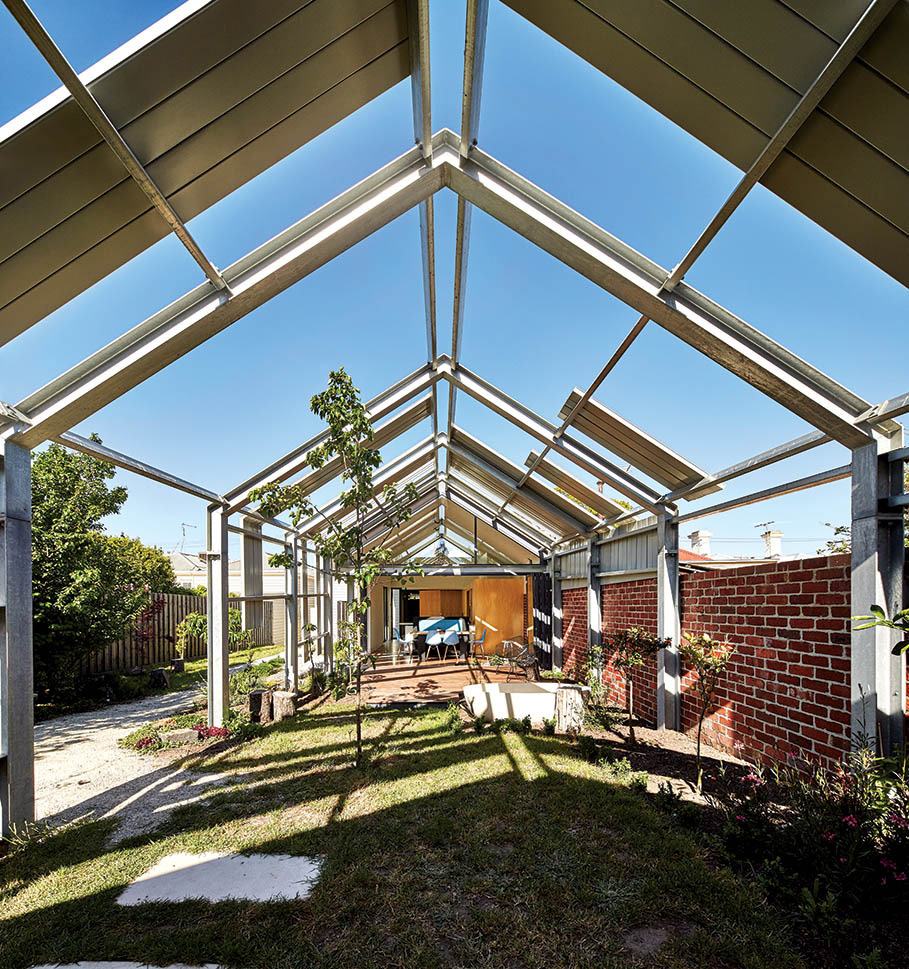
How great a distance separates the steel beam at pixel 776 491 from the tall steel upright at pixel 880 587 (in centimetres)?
31

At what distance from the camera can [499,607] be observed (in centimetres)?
1886

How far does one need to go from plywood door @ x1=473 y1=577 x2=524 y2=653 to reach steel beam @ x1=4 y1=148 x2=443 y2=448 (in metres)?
15.2

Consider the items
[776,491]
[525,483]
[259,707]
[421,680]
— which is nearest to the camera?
[776,491]

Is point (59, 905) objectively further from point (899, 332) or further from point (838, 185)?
point (899, 332)

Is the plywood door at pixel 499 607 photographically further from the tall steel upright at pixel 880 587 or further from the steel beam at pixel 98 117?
the steel beam at pixel 98 117

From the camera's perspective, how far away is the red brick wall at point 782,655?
429cm

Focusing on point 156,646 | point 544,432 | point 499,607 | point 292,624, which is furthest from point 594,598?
point 156,646

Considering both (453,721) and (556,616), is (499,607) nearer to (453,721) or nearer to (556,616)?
(556,616)

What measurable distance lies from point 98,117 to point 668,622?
698cm

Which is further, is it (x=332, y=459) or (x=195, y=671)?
(x=195, y=671)

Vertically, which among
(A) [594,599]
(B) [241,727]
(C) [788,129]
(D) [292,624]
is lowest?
(B) [241,727]

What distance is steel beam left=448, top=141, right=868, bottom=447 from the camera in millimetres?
3785

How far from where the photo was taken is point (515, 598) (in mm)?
18688

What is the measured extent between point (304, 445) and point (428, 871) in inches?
197
